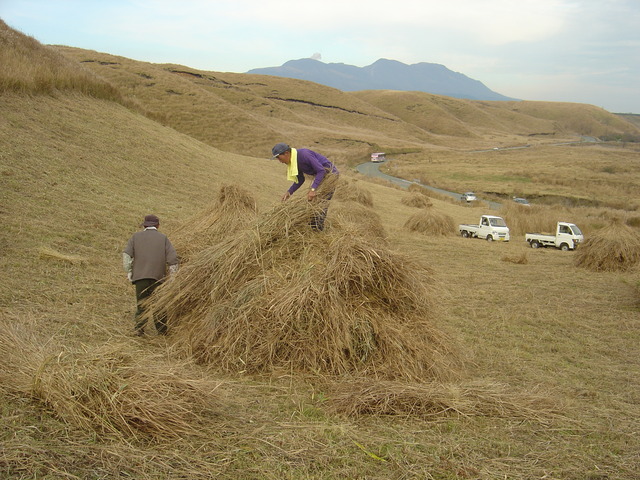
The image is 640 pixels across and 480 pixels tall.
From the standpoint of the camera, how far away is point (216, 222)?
8773 millimetres

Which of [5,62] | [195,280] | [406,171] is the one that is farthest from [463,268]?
[406,171]

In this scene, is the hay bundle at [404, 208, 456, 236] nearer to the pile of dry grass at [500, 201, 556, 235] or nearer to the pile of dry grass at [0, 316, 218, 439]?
the pile of dry grass at [500, 201, 556, 235]

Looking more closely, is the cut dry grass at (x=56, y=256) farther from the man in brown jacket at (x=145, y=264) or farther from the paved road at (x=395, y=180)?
the paved road at (x=395, y=180)

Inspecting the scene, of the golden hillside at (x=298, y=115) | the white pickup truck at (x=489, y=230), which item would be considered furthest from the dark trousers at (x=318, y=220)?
the golden hillside at (x=298, y=115)

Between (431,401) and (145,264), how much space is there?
360 cm

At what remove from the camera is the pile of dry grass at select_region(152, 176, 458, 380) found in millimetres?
5137

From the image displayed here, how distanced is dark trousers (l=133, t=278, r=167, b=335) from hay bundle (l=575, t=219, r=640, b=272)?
1318 centimetres

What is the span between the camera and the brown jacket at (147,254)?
20.0 feet

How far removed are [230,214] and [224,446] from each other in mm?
5612

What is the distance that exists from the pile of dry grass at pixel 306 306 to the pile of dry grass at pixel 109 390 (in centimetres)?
116

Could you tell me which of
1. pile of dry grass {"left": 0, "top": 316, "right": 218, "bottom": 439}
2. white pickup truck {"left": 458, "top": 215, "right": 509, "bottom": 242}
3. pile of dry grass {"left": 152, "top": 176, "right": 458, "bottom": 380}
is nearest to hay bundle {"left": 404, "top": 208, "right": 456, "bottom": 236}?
white pickup truck {"left": 458, "top": 215, "right": 509, "bottom": 242}

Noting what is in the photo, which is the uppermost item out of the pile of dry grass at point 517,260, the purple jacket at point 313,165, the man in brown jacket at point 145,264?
the purple jacket at point 313,165

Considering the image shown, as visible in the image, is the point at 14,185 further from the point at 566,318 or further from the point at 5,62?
the point at 566,318

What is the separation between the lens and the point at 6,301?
6.03m
